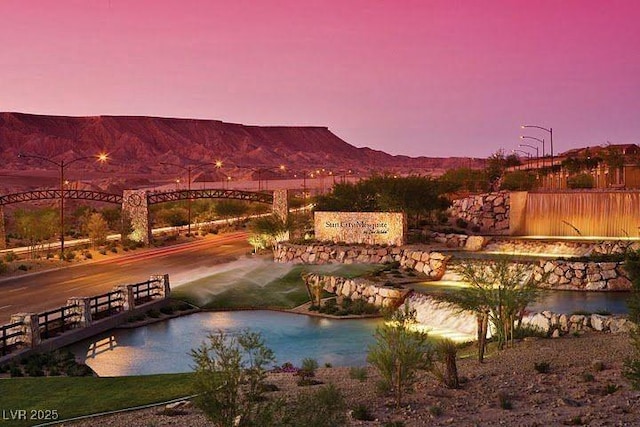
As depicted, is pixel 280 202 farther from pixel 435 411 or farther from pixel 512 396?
pixel 435 411

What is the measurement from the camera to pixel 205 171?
173375 millimetres

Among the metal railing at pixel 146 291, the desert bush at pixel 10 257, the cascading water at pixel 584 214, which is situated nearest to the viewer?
the metal railing at pixel 146 291

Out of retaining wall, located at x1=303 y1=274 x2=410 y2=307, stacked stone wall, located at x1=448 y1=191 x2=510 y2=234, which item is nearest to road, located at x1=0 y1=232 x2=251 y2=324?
retaining wall, located at x1=303 y1=274 x2=410 y2=307

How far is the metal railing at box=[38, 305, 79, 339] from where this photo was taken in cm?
2846

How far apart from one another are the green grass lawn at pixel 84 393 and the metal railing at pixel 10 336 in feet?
16.7

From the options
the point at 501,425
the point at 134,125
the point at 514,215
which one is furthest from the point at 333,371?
the point at 134,125

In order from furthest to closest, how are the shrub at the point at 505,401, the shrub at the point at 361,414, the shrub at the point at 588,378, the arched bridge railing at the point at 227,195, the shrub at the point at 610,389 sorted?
the arched bridge railing at the point at 227,195, the shrub at the point at 588,378, the shrub at the point at 610,389, the shrub at the point at 505,401, the shrub at the point at 361,414

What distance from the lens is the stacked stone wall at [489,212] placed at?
5925 centimetres

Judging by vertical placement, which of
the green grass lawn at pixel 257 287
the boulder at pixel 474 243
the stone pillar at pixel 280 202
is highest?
the stone pillar at pixel 280 202

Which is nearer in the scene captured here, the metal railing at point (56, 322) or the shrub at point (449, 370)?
Answer: the shrub at point (449, 370)

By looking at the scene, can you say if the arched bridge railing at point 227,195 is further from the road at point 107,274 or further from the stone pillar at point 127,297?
the stone pillar at point 127,297

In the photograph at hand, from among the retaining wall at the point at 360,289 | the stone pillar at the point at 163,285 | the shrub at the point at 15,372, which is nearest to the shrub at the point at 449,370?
the shrub at the point at 15,372

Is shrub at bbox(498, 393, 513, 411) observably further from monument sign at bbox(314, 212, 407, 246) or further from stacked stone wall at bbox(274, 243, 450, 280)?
monument sign at bbox(314, 212, 407, 246)

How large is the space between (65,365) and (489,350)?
1390 cm
